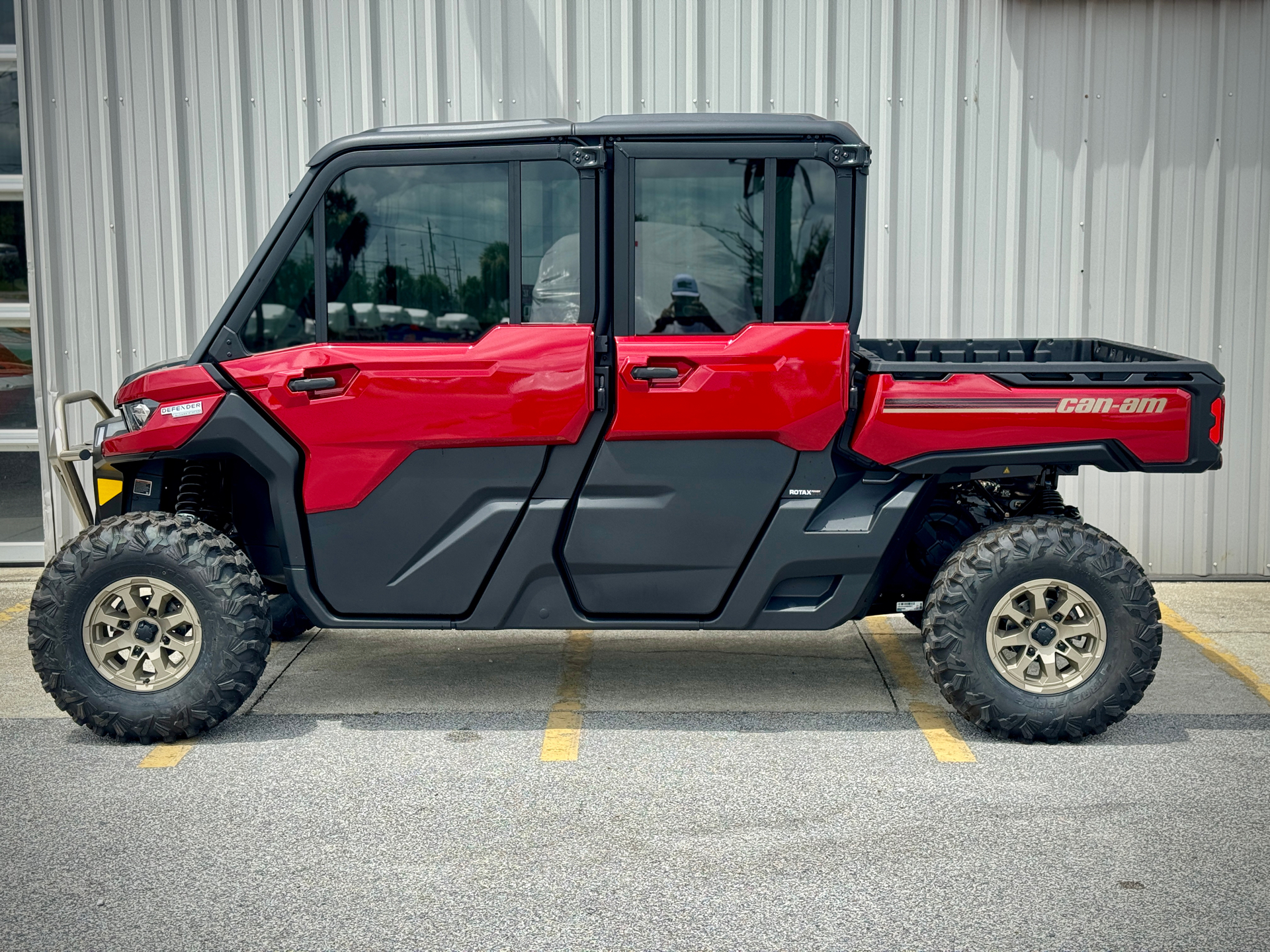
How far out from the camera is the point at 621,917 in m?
3.66

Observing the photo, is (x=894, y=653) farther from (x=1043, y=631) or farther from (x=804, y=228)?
(x=804, y=228)

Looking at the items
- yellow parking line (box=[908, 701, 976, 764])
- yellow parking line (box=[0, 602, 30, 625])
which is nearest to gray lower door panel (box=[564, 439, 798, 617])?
yellow parking line (box=[908, 701, 976, 764])

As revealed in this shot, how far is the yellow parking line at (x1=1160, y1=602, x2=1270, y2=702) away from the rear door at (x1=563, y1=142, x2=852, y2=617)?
1.89 meters

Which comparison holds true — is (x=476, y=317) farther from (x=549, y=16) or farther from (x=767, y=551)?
(x=549, y=16)

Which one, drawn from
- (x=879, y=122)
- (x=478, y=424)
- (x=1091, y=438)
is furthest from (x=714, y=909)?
(x=879, y=122)

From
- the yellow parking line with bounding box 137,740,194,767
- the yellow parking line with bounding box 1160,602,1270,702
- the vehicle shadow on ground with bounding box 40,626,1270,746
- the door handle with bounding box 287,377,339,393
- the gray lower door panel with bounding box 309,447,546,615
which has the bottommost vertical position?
the yellow parking line with bounding box 1160,602,1270,702

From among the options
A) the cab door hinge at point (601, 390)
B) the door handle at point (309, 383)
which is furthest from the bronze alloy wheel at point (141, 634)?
the cab door hinge at point (601, 390)

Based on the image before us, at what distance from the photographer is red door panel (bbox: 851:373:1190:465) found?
4934 mm

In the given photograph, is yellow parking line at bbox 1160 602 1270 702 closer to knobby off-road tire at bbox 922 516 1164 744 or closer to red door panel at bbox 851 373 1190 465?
knobby off-road tire at bbox 922 516 1164 744

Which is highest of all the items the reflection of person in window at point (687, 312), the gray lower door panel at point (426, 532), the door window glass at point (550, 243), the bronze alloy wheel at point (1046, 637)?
the door window glass at point (550, 243)

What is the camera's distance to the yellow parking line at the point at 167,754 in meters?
4.89

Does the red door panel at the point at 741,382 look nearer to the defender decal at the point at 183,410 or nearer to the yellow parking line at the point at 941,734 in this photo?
the yellow parking line at the point at 941,734

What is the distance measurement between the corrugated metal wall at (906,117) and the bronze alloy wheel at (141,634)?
11.7ft

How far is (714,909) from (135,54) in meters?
6.51
